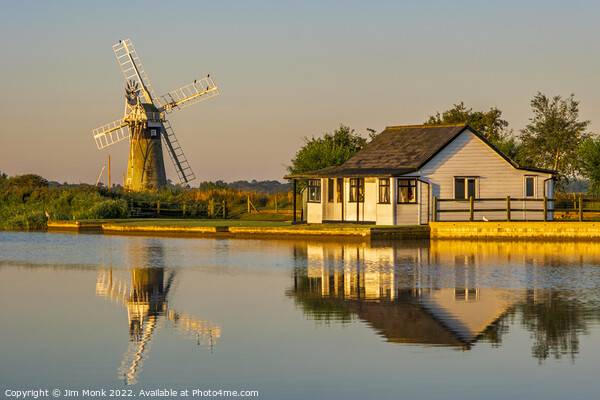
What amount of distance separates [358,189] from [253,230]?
18.7ft

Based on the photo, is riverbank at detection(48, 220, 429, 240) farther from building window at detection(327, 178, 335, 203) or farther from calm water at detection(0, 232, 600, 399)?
calm water at detection(0, 232, 600, 399)

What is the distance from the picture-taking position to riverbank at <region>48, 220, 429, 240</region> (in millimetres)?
38156

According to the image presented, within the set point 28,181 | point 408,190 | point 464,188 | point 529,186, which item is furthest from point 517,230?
point 28,181

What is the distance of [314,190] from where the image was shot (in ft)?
149

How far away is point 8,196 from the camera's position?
59094 mm

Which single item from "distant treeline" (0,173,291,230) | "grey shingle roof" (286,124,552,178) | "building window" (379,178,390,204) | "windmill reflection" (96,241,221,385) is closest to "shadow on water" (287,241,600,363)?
"windmill reflection" (96,241,221,385)

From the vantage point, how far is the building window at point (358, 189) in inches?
1711

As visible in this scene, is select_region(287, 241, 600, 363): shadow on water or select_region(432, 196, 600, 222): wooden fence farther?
select_region(432, 196, 600, 222): wooden fence

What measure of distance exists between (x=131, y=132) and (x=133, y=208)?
16.6 meters

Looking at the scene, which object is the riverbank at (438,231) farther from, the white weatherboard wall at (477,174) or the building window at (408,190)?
the white weatherboard wall at (477,174)

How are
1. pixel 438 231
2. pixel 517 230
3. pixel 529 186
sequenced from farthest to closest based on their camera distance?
pixel 529 186, pixel 438 231, pixel 517 230

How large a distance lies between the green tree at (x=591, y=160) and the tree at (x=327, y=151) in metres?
15.7

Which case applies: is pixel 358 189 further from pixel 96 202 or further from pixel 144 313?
pixel 144 313

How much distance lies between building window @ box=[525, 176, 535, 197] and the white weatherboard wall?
0.57 ft
